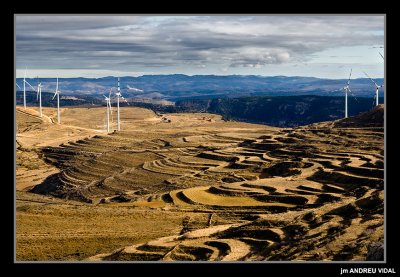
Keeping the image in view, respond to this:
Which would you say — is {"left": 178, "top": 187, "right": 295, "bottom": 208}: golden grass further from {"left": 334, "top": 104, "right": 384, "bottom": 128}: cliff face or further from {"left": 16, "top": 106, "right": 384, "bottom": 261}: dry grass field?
{"left": 334, "top": 104, "right": 384, "bottom": 128}: cliff face

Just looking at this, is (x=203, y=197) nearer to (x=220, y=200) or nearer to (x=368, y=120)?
(x=220, y=200)

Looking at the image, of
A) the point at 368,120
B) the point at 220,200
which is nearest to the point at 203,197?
the point at 220,200

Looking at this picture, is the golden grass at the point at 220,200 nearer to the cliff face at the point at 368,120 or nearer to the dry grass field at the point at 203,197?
the dry grass field at the point at 203,197

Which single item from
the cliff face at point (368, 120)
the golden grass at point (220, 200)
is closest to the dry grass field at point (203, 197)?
the golden grass at point (220, 200)

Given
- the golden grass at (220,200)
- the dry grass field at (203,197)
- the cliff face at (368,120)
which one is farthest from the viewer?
the cliff face at (368,120)

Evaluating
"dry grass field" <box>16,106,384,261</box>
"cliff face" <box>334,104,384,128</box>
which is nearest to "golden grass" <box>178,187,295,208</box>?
"dry grass field" <box>16,106,384,261</box>

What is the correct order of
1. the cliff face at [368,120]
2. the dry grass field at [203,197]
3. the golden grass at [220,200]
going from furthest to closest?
the cliff face at [368,120], the golden grass at [220,200], the dry grass field at [203,197]
